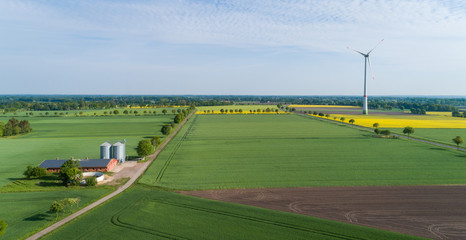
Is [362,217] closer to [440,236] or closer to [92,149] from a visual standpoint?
[440,236]

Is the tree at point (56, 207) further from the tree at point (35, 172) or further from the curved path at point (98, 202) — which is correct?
the tree at point (35, 172)

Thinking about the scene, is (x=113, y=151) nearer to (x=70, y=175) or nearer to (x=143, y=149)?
(x=143, y=149)

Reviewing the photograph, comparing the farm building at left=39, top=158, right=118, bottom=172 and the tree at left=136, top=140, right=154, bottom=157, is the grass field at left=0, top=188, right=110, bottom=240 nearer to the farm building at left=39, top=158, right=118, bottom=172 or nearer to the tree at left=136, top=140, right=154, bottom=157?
the farm building at left=39, top=158, right=118, bottom=172

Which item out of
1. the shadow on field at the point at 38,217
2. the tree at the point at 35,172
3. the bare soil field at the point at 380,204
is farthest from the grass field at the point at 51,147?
the bare soil field at the point at 380,204

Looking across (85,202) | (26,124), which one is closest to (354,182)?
(85,202)

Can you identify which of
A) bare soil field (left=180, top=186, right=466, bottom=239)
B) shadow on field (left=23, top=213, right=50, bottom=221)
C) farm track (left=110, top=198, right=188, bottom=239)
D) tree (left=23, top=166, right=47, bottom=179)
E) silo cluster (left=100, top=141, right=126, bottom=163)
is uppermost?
silo cluster (left=100, top=141, right=126, bottom=163)

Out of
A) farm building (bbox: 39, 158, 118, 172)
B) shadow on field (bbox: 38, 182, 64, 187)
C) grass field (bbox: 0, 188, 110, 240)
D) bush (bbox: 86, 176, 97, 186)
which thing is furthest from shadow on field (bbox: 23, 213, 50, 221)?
farm building (bbox: 39, 158, 118, 172)
